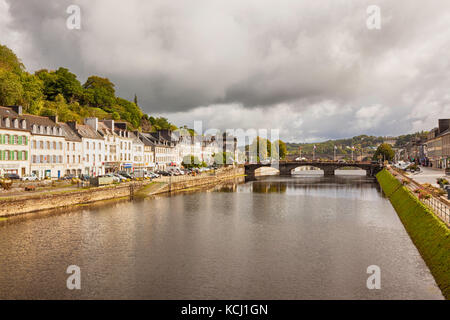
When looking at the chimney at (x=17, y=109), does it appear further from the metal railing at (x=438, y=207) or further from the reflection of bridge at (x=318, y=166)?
the reflection of bridge at (x=318, y=166)

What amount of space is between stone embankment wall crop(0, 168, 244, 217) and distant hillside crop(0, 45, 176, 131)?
106 feet

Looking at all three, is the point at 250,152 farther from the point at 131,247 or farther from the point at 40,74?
the point at 131,247

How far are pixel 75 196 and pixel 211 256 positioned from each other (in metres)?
28.9

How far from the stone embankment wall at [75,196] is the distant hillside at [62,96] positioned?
32344 millimetres

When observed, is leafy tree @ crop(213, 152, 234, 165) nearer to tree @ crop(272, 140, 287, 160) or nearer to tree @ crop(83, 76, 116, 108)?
tree @ crop(83, 76, 116, 108)

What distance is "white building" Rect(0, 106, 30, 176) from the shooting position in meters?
53.3

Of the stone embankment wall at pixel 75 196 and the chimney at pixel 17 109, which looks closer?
the stone embankment wall at pixel 75 196

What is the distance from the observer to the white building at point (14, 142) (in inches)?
2100

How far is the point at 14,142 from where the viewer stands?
55.1 m

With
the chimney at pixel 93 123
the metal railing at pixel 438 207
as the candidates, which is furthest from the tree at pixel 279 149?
the metal railing at pixel 438 207

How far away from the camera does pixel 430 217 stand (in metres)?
28.1

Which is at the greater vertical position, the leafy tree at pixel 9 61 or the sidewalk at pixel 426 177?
the leafy tree at pixel 9 61

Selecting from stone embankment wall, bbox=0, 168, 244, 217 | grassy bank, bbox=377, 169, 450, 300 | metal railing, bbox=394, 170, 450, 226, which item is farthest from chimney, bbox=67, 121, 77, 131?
metal railing, bbox=394, 170, 450, 226
